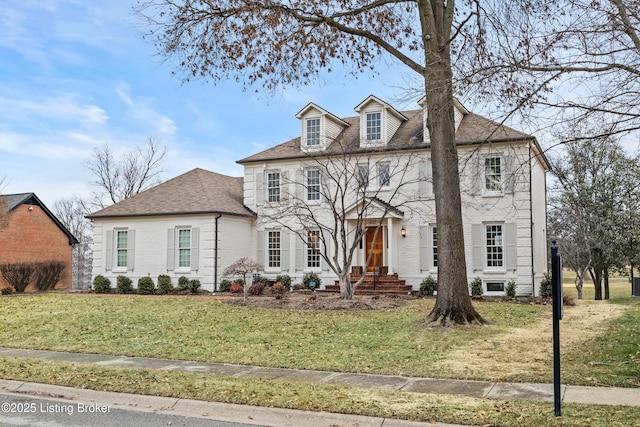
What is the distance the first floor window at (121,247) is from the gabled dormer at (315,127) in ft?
31.7

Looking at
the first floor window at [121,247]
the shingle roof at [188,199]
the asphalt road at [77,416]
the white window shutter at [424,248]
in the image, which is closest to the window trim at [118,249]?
the first floor window at [121,247]

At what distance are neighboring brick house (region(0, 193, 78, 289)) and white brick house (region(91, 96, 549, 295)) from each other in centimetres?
634

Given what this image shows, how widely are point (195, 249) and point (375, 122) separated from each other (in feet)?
32.7

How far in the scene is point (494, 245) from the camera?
23.8 metres

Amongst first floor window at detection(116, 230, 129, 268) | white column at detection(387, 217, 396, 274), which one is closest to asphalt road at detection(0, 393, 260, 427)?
white column at detection(387, 217, 396, 274)

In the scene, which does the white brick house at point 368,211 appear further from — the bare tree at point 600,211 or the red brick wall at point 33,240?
the red brick wall at point 33,240

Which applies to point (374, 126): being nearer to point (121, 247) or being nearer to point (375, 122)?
point (375, 122)

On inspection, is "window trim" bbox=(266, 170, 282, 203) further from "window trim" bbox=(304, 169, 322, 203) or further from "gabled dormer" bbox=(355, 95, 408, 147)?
"gabled dormer" bbox=(355, 95, 408, 147)

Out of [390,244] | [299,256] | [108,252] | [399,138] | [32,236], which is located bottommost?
[299,256]

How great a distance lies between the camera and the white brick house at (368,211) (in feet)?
77.2

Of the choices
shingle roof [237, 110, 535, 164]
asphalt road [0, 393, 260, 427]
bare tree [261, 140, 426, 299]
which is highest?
shingle roof [237, 110, 535, 164]

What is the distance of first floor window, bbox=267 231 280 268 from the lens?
27.6 meters

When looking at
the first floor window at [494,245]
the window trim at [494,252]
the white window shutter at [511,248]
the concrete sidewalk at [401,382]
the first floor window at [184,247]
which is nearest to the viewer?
the concrete sidewalk at [401,382]

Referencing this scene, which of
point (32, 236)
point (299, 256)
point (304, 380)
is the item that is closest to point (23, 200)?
point (32, 236)
